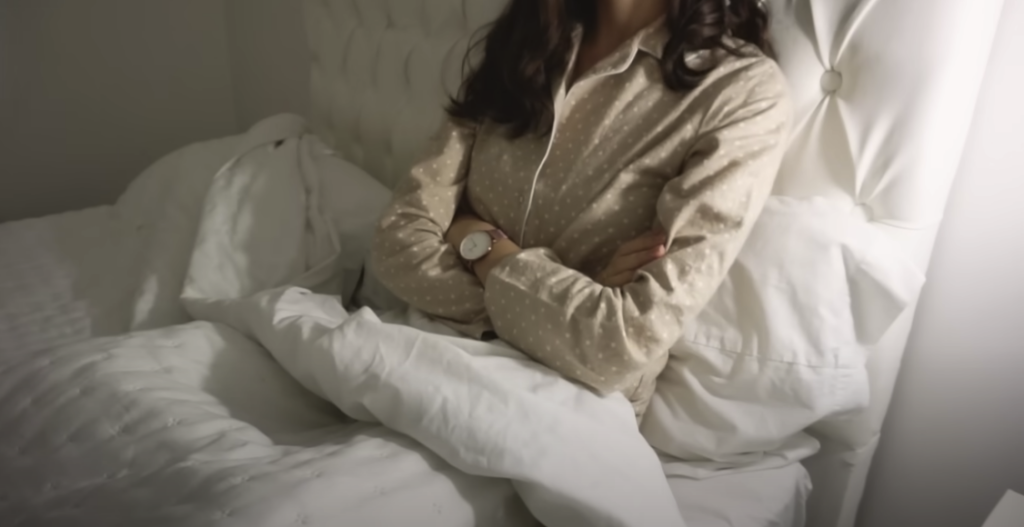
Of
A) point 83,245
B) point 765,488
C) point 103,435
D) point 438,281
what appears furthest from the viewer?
point 83,245

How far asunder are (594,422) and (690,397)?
0.64ft

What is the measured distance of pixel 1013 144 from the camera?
2.95 ft

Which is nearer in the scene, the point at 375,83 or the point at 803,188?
the point at 803,188

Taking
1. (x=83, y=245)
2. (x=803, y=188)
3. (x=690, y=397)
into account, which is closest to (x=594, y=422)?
(x=690, y=397)

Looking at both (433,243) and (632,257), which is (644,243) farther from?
(433,243)

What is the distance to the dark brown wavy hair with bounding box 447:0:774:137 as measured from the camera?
0.92 metres

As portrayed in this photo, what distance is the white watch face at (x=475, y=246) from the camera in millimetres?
987

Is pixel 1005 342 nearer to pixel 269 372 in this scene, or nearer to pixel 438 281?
pixel 438 281

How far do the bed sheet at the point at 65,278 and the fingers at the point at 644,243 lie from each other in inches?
35.1

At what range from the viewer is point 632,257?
2.88 feet

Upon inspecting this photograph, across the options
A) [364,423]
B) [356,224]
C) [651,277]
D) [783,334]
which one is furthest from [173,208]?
[783,334]

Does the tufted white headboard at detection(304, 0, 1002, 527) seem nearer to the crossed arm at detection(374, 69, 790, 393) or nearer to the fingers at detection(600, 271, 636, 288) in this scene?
the crossed arm at detection(374, 69, 790, 393)


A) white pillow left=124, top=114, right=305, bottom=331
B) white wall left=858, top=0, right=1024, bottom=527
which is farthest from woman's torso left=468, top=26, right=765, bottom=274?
white pillow left=124, top=114, right=305, bottom=331

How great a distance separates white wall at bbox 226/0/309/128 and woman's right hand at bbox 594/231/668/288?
160 cm
